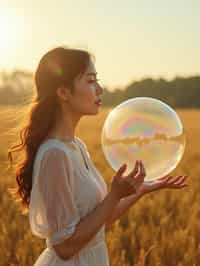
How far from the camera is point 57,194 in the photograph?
201 cm

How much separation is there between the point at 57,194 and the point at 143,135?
55cm

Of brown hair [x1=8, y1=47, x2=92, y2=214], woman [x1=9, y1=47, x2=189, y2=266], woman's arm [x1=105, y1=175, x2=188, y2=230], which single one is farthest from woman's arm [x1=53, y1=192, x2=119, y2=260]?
woman's arm [x1=105, y1=175, x2=188, y2=230]

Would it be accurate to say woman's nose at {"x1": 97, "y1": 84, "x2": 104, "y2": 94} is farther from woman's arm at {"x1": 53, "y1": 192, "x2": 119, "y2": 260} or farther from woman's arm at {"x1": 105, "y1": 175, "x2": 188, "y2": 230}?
woman's arm at {"x1": 105, "y1": 175, "x2": 188, "y2": 230}

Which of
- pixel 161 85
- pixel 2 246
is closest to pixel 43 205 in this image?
pixel 2 246

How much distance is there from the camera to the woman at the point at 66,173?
6.61 feet

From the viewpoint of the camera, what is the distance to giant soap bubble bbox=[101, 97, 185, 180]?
235cm

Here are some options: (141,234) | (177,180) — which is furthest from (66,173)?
(141,234)

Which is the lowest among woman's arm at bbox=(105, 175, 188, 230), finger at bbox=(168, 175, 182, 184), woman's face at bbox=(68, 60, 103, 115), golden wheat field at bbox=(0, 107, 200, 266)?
golden wheat field at bbox=(0, 107, 200, 266)

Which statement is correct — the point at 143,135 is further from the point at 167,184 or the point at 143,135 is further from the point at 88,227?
the point at 88,227

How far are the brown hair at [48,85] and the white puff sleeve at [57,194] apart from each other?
17cm

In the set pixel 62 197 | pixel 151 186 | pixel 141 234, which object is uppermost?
pixel 62 197

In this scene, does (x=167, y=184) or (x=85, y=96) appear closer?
(x=85, y=96)

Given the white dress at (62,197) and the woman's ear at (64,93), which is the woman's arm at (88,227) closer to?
the white dress at (62,197)

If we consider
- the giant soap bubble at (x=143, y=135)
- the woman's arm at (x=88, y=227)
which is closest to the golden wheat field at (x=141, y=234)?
the giant soap bubble at (x=143, y=135)
